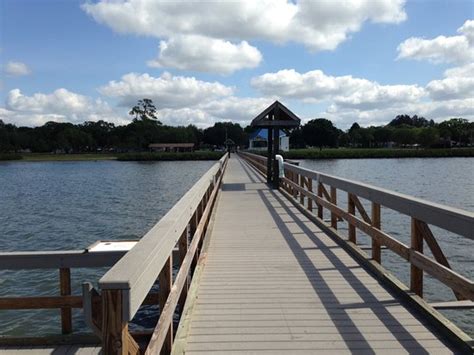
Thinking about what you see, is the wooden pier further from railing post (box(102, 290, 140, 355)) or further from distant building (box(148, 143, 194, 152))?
distant building (box(148, 143, 194, 152))

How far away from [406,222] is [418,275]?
12006 millimetres

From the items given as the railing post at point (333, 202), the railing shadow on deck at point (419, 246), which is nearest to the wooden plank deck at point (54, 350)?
the railing shadow on deck at point (419, 246)

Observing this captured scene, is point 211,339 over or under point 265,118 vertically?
under

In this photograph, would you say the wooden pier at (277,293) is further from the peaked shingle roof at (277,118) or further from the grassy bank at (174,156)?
the grassy bank at (174,156)

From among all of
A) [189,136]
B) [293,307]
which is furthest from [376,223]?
[189,136]

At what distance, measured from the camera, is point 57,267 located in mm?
6332

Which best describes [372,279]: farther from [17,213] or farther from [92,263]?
[17,213]

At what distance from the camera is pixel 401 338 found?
3922 mm

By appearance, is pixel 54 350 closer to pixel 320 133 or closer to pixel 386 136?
pixel 320 133

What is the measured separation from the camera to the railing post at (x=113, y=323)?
7.03 ft

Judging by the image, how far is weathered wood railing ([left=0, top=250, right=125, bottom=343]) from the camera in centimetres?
584

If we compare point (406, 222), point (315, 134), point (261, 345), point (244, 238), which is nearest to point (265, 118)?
point (406, 222)

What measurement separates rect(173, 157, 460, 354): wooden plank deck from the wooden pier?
0.04 ft

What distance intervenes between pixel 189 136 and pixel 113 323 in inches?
5712
